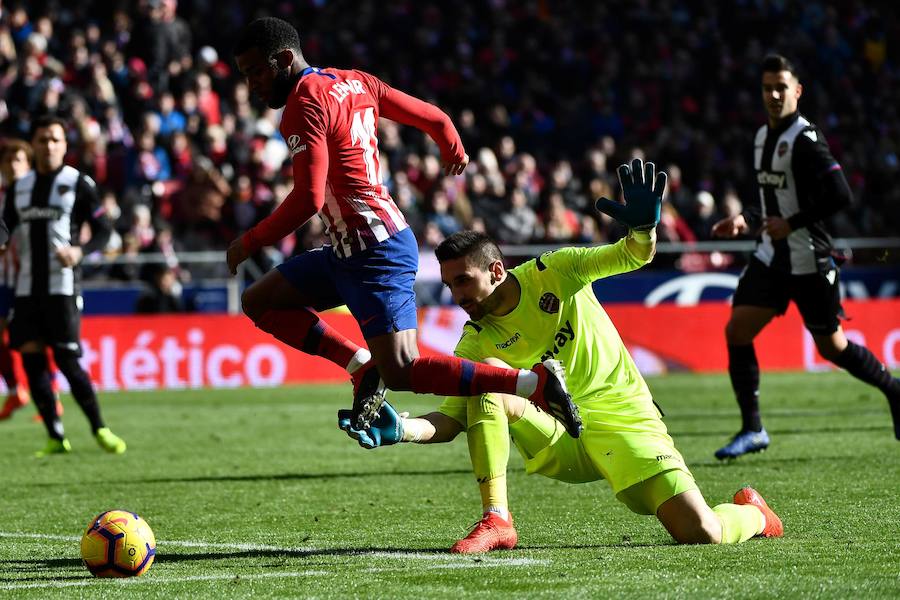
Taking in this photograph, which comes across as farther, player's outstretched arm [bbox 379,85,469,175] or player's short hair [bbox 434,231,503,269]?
player's outstretched arm [bbox 379,85,469,175]

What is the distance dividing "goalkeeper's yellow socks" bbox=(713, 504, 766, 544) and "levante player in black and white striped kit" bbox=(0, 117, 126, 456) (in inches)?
225

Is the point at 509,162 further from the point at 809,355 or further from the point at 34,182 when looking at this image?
the point at 34,182

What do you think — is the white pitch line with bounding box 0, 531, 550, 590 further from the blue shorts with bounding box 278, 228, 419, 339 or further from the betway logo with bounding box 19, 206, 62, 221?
the betway logo with bounding box 19, 206, 62, 221

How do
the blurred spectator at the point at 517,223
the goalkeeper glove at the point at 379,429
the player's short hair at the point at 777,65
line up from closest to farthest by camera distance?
1. the goalkeeper glove at the point at 379,429
2. the player's short hair at the point at 777,65
3. the blurred spectator at the point at 517,223

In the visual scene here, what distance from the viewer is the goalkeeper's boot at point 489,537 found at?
19.0ft

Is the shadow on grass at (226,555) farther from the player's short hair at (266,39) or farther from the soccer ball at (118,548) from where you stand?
the player's short hair at (266,39)

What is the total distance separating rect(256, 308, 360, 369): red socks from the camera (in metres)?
6.88

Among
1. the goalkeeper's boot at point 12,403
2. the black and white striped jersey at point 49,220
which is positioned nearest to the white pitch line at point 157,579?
the black and white striped jersey at point 49,220

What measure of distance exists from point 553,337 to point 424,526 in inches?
43.1

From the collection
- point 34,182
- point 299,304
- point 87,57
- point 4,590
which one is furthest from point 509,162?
point 4,590

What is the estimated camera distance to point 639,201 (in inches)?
228

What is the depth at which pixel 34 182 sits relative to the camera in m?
10.4

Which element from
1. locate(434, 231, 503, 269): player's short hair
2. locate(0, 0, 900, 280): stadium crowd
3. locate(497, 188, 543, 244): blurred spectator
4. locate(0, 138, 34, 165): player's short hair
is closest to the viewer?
locate(434, 231, 503, 269): player's short hair

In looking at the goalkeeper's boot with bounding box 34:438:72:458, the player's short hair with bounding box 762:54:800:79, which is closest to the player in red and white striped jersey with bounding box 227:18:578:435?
the player's short hair with bounding box 762:54:800:79
